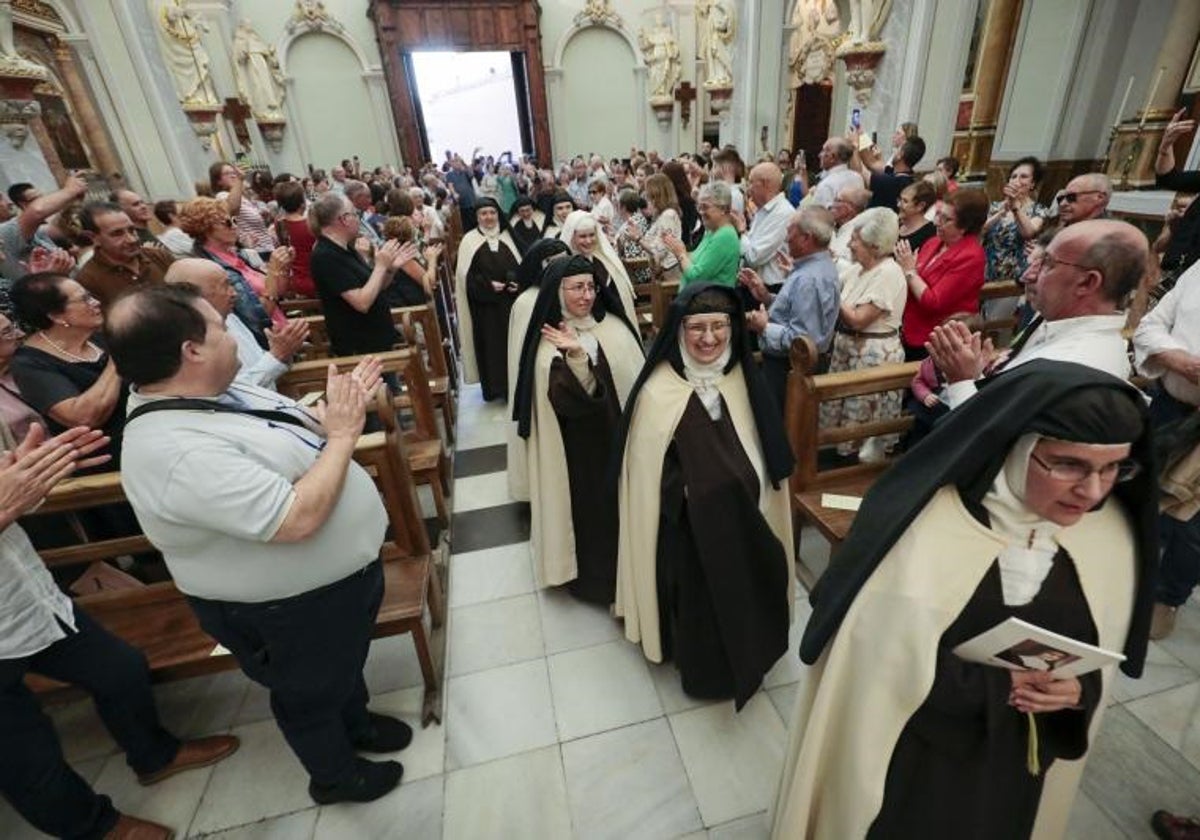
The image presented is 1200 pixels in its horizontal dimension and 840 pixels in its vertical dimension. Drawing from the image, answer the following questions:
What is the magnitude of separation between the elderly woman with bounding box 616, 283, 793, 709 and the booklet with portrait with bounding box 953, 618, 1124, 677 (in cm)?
97

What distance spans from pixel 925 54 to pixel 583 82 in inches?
533

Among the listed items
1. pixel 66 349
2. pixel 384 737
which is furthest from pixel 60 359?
pixel 384 737

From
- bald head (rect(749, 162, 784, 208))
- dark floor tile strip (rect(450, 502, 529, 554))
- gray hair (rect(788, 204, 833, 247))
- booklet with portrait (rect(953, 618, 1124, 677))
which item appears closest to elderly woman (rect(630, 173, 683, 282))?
bald head (rect(749, 162, 784, 208))

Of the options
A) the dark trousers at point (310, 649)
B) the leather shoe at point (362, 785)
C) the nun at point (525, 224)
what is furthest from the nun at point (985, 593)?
the nun at point (525, 224)

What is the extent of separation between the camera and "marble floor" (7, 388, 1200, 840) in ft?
7.08

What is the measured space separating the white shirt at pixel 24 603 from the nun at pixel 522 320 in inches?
87.7

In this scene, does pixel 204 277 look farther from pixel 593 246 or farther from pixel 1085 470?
pixel 1085 470

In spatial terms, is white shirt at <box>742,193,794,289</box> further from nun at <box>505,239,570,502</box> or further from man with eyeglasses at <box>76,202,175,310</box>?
man with eyeglasses at <box>76,202,175,310</box>

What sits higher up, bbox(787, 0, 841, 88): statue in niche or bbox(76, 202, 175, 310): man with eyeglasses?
bbox(787, 0, 841, 88): statue in niche

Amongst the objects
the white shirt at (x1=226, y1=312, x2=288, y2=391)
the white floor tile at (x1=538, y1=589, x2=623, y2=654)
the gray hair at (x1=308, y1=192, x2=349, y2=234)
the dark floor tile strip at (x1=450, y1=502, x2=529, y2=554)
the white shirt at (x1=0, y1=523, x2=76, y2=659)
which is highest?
the gray hair at (x1=308, y1=192, x2=349, y2=234)

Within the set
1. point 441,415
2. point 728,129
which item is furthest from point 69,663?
point 728,129

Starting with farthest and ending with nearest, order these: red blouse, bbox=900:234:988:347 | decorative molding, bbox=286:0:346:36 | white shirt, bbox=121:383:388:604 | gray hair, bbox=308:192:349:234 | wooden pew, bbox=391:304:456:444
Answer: decorative molding, bbox=286:0:346:36 < wooden pew, bbox=391:304:456:444 < gray hair, bbox=308:192:349:234 < red blouse, bbox=900:234:988:347 < white shirt, bbox=121:383:388:604

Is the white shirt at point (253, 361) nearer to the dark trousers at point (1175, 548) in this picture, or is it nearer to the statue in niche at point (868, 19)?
the dark trousers at point (1175, 548)

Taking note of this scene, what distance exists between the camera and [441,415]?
545 centimetres
